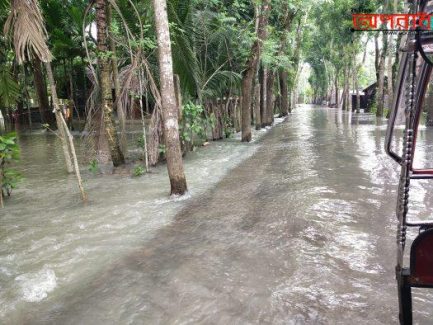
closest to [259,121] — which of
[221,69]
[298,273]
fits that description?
[221,69]

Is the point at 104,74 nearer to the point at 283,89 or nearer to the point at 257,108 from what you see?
the point at 257,108

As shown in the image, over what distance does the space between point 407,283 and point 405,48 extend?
1.28 metres

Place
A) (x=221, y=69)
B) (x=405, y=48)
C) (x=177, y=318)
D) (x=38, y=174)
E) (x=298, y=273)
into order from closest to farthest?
(x=405, y=48), (x=177, y=318), (x=298, y=273), (x=38, y=174), (x=221, y=69)

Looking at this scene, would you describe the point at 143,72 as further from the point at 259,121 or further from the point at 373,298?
the point at 259,121

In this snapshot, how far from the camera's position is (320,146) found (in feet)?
42.0

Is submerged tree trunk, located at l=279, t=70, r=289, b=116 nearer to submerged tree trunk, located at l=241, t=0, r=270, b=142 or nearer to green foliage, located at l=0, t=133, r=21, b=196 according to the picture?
submerged tree trunk, located at l=241, t=0, r=270, b=142

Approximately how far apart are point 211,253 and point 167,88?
→ 9.71ft

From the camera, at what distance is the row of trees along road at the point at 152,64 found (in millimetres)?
6414

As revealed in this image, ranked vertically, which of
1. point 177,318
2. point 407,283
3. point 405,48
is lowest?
point 177,318

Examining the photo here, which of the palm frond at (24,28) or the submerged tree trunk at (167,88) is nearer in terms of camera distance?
the palm frond at (24,28)

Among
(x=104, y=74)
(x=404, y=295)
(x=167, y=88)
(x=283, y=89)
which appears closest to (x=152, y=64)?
(x=104, y=74)

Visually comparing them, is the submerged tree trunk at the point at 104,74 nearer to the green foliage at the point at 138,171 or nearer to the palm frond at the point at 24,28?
the green foliage at the point at 138,171

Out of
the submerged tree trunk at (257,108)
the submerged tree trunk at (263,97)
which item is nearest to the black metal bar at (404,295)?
the submerged tree trunk at (257,108)

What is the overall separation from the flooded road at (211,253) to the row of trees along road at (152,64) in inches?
39.2
